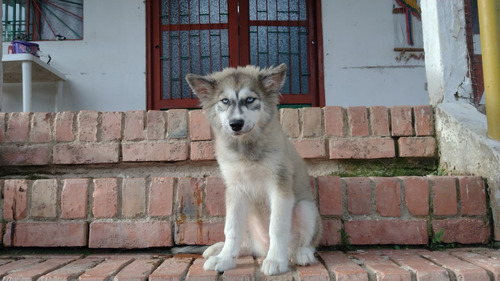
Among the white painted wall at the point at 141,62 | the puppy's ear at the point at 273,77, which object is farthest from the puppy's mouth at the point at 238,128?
the white painted wall at the point at 141,62

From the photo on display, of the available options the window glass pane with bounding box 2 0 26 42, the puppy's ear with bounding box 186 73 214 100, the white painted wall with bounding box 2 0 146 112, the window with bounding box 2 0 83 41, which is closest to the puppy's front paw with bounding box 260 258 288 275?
the puppy's ear with bounding box 186 73 214 100

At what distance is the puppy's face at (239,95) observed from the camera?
2.04 metres

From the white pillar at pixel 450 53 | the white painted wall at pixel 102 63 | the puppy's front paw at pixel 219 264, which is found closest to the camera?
the puppy's front paw at pixel 219 264

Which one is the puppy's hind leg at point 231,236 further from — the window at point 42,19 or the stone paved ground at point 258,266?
the window at point 42,19

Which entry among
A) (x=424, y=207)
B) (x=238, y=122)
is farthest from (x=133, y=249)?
(x=424, y=207)

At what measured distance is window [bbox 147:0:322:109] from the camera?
16.9ft

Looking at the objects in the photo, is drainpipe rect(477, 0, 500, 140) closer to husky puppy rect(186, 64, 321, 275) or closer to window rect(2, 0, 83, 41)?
husky puppy rect(186, 64, 321, 275)

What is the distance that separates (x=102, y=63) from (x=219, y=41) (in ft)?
5.12

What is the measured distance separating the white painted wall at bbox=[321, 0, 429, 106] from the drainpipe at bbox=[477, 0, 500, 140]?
301 cm

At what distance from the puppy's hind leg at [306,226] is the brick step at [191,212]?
181 millimetres

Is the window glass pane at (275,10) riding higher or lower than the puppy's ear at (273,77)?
higher

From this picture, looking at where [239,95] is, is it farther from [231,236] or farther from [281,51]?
[281,51]

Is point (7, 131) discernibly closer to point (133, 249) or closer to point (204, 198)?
point (133, 249)

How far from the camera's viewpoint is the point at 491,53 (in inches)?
84.1
